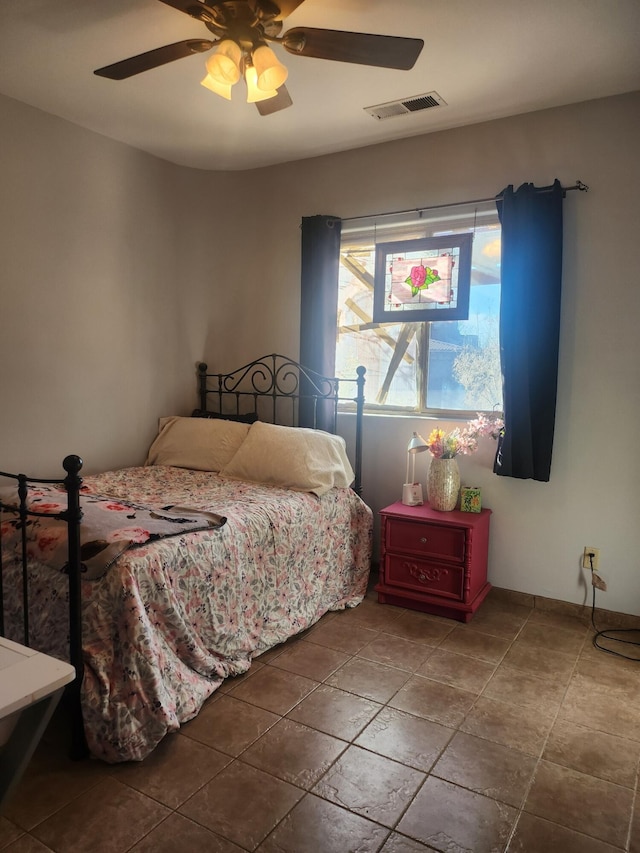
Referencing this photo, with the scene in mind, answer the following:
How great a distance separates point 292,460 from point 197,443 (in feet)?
2.35

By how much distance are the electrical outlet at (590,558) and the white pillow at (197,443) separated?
1.92 meters

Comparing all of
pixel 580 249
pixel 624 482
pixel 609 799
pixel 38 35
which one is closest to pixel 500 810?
pixel 609 799

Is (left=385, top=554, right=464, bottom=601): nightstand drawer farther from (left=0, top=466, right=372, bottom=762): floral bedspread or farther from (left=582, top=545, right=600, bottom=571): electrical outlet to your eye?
(left=582, top=545, right=600, bottom=571): electrical outlet

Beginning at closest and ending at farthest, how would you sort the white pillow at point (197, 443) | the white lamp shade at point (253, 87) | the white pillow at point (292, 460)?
the white lamp shade at point (253, 87), the white pillow at point (292, 460), the white pillow at point (197, 443)

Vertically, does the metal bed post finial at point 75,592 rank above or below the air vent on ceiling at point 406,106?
below

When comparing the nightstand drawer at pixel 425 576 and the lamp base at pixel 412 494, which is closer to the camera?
the nightstand drawer at pixel 425 576

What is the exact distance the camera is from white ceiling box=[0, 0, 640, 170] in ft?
6.91

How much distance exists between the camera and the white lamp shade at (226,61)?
1.91 metres

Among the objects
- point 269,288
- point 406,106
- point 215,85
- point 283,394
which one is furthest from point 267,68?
point 283,394

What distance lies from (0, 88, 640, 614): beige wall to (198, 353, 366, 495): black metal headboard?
12 centimetres

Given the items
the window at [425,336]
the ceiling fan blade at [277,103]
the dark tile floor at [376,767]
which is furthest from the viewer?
the window at [425,336]

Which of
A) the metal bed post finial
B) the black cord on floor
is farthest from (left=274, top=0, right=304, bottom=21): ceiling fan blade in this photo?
the black cord on floor

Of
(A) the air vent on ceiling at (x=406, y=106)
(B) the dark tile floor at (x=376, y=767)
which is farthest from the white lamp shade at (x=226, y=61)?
(B) the dark tile floor at (x=376, y=767)

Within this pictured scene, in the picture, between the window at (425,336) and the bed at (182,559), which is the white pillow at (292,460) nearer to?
the bed at (182,559)
